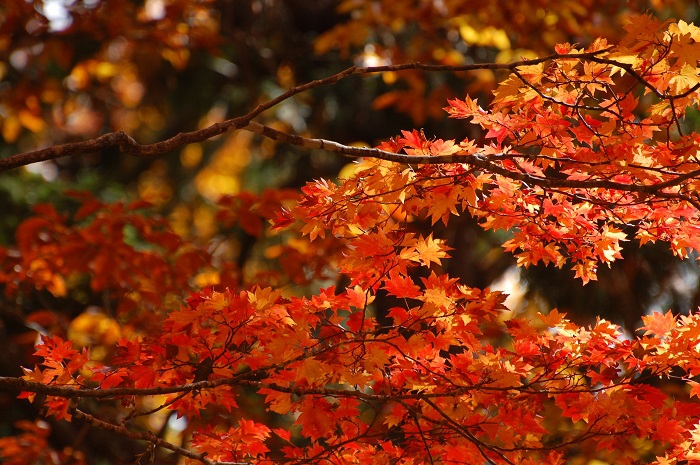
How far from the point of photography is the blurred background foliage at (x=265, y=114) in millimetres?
4254

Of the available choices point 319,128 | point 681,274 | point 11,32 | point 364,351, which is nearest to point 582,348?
point 364,351

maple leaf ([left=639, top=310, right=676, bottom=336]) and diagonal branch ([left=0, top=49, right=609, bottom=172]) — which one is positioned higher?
diagonal branch ([left=0, top=49, right=609, bottom=172])

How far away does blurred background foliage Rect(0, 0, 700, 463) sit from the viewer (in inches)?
167

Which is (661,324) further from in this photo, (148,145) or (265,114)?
(265,114)

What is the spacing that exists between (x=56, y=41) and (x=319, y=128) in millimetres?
2280

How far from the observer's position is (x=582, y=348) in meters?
2.28

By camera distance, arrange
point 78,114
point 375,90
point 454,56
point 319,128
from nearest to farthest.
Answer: point 454,56 < point 375,90 < point 319,128 < point 78,114

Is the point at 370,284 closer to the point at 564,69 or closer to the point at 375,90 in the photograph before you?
the point at 564,69

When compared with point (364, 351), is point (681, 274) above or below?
below

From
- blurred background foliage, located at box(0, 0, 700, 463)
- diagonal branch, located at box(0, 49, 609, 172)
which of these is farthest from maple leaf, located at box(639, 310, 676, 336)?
blurred background foliage, located at box(0, 0, 700, 463)

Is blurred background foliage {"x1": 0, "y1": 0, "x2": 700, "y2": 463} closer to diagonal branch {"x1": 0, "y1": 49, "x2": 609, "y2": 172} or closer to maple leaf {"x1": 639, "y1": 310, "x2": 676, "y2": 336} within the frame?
diagonal branch {"x1": 0, "y1": 49, "x2": 609, "y2": 172}

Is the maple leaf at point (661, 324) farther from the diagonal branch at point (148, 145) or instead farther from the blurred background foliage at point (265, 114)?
the blurred background foliage at point (265, 114)

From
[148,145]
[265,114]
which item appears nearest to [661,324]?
[148,145]

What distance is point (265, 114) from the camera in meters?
7.41
